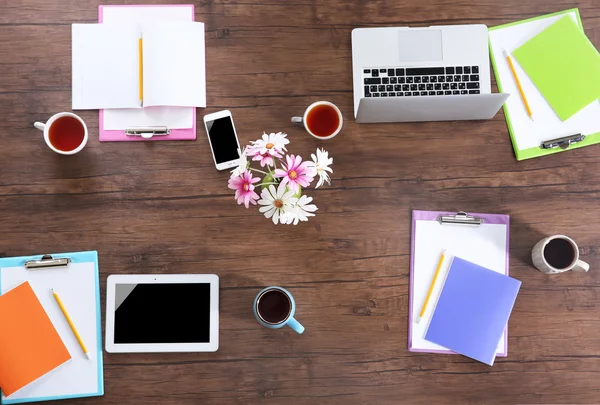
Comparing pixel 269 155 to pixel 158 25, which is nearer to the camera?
pixel 269 155

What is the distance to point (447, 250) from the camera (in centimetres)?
120

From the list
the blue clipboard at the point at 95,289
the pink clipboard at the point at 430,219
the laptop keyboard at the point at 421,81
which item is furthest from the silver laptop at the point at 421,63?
the blue clipboard at the point at 95,289

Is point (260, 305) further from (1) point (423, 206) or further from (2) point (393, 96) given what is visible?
(2) point (393, 96)

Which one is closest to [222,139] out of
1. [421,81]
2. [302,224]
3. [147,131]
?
[147,131]

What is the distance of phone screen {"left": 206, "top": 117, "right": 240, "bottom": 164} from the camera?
1.20 meters

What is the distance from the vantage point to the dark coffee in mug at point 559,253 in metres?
1.15

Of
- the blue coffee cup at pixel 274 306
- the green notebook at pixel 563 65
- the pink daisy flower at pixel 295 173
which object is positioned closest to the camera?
the pink daisy flower at pixel 295 173

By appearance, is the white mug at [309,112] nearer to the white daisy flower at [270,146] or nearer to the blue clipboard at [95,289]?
the white daisy flower at [270,146]

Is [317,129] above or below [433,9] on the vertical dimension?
below

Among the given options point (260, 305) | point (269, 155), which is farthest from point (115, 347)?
point (269, 155)

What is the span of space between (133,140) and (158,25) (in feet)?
0.91

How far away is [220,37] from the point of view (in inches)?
48.7

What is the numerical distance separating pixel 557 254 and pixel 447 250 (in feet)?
0.80

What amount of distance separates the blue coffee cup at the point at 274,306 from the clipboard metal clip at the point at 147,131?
1.46ft
